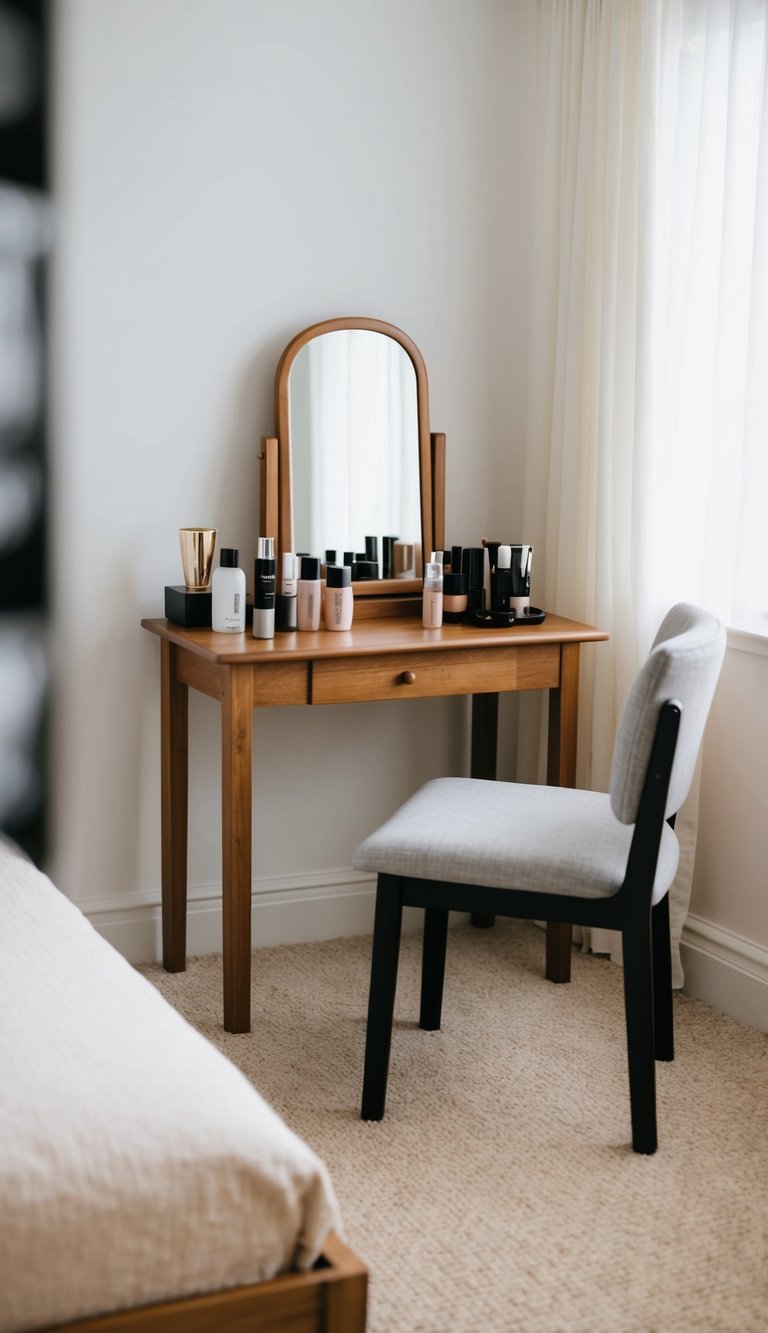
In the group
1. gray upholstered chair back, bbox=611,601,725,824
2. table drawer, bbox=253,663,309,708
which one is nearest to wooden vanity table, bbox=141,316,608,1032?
table drawer, bbox=253,663,309,708

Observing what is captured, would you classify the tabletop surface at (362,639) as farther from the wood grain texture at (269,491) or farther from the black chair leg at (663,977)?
the black chair leg at (663,977)

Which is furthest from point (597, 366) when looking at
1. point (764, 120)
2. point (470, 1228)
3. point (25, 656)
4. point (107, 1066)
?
point (107, 1066)

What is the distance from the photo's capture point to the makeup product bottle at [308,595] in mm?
2572

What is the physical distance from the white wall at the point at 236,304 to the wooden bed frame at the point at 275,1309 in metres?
1.62

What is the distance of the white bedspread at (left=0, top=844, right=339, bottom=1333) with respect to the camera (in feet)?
3.83

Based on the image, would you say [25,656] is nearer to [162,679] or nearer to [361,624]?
[162,679]

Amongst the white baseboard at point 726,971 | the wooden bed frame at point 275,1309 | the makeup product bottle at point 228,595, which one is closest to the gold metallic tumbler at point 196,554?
the makeup product bottle at point 228,595

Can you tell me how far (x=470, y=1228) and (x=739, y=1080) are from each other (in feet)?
2.31

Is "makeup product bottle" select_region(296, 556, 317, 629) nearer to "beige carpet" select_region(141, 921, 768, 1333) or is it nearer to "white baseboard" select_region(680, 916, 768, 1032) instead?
"beige carpet" select_region(141, 921, 768, 1333)

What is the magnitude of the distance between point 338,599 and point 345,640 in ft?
0.35

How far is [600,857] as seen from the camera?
6.74ft

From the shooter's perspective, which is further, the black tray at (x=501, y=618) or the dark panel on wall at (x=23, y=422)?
the black tray at (x=501, y=618)

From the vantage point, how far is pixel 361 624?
281 cm

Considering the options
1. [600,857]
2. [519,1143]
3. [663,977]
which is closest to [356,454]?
[600,857]
